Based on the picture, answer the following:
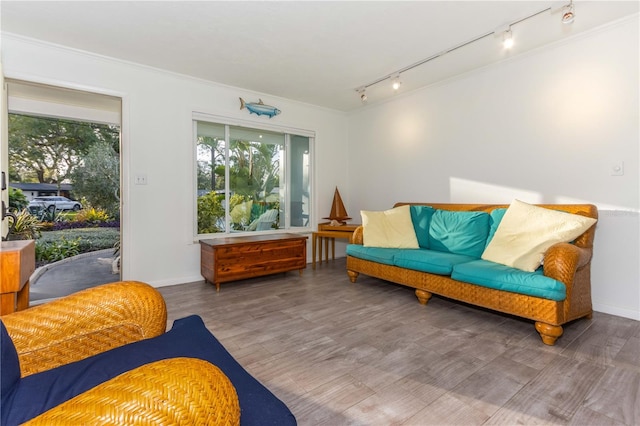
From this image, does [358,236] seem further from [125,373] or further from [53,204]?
[53,204]

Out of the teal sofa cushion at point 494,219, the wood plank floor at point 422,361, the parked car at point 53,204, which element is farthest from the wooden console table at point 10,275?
the parked car at point 53,204

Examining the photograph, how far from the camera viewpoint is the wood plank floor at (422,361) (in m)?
1.50

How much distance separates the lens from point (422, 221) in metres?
3.71

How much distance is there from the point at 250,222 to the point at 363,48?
2772mm

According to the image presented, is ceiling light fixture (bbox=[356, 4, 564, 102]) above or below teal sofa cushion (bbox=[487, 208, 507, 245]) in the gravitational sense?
above

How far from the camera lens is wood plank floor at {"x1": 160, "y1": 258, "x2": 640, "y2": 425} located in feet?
4.91

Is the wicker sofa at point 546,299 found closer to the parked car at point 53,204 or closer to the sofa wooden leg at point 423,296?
the sofa wooden leg at point 423,296

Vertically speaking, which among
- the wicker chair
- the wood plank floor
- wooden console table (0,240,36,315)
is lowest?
the wood plank floor

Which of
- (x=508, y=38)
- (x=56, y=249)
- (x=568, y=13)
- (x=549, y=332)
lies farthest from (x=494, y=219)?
(x=56, y=249)

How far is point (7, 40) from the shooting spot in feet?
9.34

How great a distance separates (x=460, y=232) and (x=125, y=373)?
10.6ft

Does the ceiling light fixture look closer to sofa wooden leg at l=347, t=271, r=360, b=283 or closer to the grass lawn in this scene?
sofa wooden leg at l=347, t=271, r=360, b=283

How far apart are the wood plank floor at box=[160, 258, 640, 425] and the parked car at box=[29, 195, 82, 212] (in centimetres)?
339

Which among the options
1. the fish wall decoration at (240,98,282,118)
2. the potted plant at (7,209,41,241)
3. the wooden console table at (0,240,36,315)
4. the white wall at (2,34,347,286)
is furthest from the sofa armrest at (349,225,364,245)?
the potted plant at (7,209,41,241)
